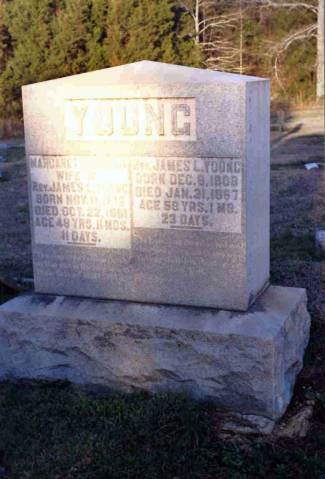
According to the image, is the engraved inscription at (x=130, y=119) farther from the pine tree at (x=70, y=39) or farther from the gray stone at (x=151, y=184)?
the pine tree at (x=70, y=39)

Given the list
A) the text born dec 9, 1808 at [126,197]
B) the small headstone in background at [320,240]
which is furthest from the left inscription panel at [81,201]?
the small headstone in background at [320,240]

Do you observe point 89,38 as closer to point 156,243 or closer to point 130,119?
point 130,119

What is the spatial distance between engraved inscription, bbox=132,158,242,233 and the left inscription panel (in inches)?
3.8

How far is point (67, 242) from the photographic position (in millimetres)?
4211

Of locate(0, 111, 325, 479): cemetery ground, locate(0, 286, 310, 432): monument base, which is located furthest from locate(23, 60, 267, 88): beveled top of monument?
locate(0, 111, 325, 479): cemetery ground

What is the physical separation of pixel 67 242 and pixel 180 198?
0.75 m

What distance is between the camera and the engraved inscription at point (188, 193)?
377 cm

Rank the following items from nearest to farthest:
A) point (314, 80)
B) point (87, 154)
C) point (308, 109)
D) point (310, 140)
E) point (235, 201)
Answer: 1. point (235, 201)
2. point (87, 154)
3. point (310, 140)
4. point (308, 109)
5. point (314, 80)

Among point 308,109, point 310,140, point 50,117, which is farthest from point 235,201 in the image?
point 308,109

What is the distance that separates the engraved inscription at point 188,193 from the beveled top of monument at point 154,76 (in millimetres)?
402

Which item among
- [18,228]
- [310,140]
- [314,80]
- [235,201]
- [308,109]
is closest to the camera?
[235,201]

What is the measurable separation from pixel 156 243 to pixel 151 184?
318mm

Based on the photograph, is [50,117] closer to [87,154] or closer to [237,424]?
[87,154]

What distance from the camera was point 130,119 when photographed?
3926 mm
